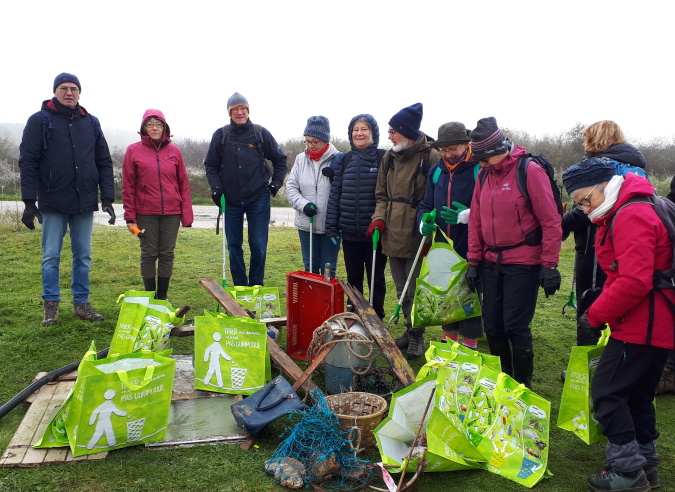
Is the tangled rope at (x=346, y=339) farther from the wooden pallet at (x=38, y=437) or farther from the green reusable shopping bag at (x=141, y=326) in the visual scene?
the wooden pallet at (x=38, y=437)

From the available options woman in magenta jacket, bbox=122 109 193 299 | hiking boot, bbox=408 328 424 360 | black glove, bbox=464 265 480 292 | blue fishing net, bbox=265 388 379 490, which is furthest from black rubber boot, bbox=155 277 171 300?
black glove, bbox=464 265 480 292

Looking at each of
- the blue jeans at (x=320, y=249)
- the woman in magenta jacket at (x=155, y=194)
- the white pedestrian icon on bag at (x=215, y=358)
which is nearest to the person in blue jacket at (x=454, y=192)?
the blue jeans at (x=320, y=249)

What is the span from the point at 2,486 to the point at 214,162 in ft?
10.5

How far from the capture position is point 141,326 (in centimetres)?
352

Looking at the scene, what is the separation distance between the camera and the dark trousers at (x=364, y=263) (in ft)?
14.9

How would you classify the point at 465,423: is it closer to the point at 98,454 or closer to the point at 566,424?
the point at 566,424

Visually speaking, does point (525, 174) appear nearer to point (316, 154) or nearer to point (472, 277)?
point (472, 277)

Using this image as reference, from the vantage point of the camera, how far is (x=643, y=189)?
2.19 m

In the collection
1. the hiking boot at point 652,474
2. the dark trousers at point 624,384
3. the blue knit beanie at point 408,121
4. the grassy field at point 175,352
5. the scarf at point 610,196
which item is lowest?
the grassy field at point 175,352

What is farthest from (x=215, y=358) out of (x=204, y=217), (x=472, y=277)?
(x=204, y=217)

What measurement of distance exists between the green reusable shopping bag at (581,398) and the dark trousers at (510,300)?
43 cm

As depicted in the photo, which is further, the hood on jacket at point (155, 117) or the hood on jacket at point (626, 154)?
the hood on jacket at point (155, 117)

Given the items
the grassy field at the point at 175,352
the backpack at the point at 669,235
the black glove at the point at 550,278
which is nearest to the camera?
the backpack at the point at 669,235

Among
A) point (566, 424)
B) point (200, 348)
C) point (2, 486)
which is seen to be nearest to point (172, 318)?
point (200, 348)
